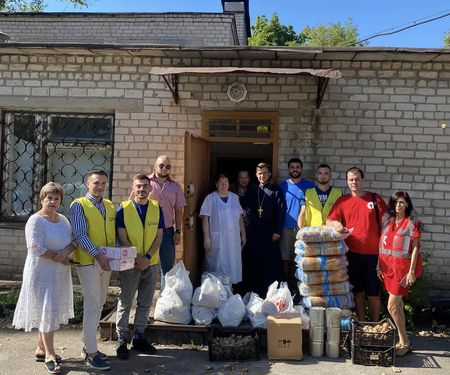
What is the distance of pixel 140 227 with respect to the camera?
4344 mm

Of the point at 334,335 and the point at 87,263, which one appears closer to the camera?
the point at 87,263

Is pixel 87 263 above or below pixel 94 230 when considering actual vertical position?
below

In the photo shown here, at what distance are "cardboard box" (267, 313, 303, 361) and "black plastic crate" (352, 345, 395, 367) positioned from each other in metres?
0.51

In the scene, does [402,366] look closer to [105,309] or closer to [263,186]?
[263,186]

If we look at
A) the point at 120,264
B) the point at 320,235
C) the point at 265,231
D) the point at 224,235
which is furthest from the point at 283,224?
the point at 120,264

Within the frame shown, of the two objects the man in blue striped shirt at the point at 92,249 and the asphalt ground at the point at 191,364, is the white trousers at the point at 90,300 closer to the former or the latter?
the man in blue striped shirt at the point at 92,249

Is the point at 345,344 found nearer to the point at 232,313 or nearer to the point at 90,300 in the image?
the point at 232,313

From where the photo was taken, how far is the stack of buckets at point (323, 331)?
4555mm

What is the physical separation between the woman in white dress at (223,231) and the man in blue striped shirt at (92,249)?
5.18ft

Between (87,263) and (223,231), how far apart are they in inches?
75.1

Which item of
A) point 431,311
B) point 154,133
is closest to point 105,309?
point 154,133

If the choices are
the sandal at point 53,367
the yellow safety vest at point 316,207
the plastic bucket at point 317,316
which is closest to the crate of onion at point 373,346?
the plastic bucket at point 317,316

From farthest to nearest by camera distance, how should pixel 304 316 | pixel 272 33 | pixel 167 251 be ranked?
pixel 272 33 → pixel 167 251 → pixel 304 316

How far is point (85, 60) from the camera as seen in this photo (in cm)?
639
